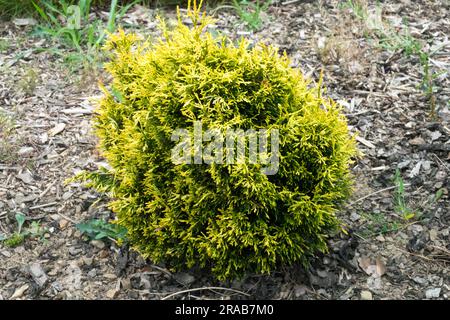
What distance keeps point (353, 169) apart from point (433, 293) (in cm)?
112

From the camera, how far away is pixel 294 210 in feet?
10.2

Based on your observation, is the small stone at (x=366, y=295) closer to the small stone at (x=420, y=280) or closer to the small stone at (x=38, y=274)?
the small stone at (x=420, y=280)

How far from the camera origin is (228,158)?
9.79ft

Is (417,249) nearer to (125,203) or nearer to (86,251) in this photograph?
(125,203)

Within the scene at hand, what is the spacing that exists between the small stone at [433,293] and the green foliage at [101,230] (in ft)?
6.24

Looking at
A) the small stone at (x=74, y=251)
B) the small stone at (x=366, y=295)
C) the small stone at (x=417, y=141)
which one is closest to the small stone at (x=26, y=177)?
the small stone at (x=74, y=251)

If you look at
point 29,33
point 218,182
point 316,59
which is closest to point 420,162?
point 316,59

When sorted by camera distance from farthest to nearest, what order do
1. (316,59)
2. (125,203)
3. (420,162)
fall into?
(316,59), (420,162), (125,203)

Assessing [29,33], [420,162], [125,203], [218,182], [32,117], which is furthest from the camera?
[29,33]

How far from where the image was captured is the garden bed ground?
354cm

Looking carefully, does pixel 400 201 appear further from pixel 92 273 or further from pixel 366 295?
pixel 92 273

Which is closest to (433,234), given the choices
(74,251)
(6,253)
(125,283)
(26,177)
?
(125,283)

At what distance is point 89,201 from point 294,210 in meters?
1.67

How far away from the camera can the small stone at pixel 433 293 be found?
3410 millimetres
